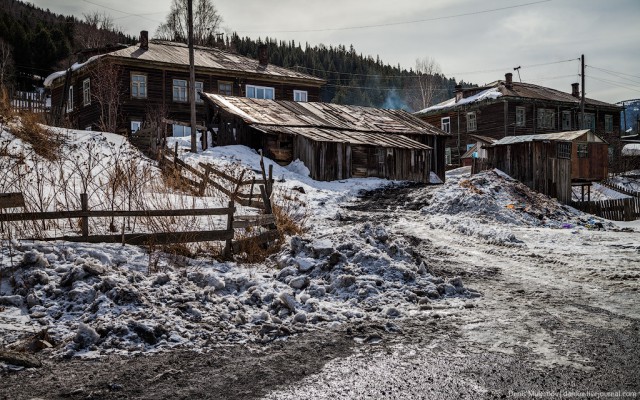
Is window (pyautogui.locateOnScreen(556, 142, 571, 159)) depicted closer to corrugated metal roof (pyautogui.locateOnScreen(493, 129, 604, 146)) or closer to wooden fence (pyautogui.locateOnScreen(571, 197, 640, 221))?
corrugated metal roof (pyautogui.locateOnScreen(493, 129, 604, 146))

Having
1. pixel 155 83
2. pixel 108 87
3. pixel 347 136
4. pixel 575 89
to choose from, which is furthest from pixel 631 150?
pixel 108 87

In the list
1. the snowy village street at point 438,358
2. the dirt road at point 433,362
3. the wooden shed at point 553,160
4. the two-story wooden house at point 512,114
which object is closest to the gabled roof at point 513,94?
the two-story wooden house at point 512,114

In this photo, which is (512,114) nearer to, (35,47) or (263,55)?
(263,55)

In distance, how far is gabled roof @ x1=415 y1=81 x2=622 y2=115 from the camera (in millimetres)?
40000

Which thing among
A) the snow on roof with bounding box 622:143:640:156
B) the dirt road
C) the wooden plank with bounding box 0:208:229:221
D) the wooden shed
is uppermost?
the snow on roof with bounding box 622:143:640:156

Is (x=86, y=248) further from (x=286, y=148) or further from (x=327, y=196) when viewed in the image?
(x=286, y=148)

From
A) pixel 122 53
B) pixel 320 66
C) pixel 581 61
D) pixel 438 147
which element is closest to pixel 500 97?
pixel 581 61

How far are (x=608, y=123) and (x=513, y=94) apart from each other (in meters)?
14.2

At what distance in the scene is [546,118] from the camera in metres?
42.0

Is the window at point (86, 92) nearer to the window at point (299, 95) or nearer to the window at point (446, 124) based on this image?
the window at point (299, 95)

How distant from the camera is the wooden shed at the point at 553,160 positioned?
76.9 ft

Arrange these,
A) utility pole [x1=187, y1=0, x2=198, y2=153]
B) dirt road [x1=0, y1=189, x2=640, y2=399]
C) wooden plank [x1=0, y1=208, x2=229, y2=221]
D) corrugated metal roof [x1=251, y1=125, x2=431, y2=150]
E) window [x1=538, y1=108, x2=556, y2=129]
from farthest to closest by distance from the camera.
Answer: window [x1=538, y1=108, x2=556, y2=129], corrugated metal roof [x1=251, y1=125, x2=431, y2=150], utility pole [x1=187, y1=0, x2=198, y2=153], wooden plank [x1=0, y1=208, x2=229, y2=221], dirt road [x1=0, y1=189, x2=640, y2=399]

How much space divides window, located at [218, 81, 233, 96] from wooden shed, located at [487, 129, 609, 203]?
19009 millimetres

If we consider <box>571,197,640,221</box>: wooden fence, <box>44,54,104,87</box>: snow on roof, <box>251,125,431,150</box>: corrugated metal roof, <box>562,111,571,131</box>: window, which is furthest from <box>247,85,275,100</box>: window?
<box>562,111,571,131</box>: window
